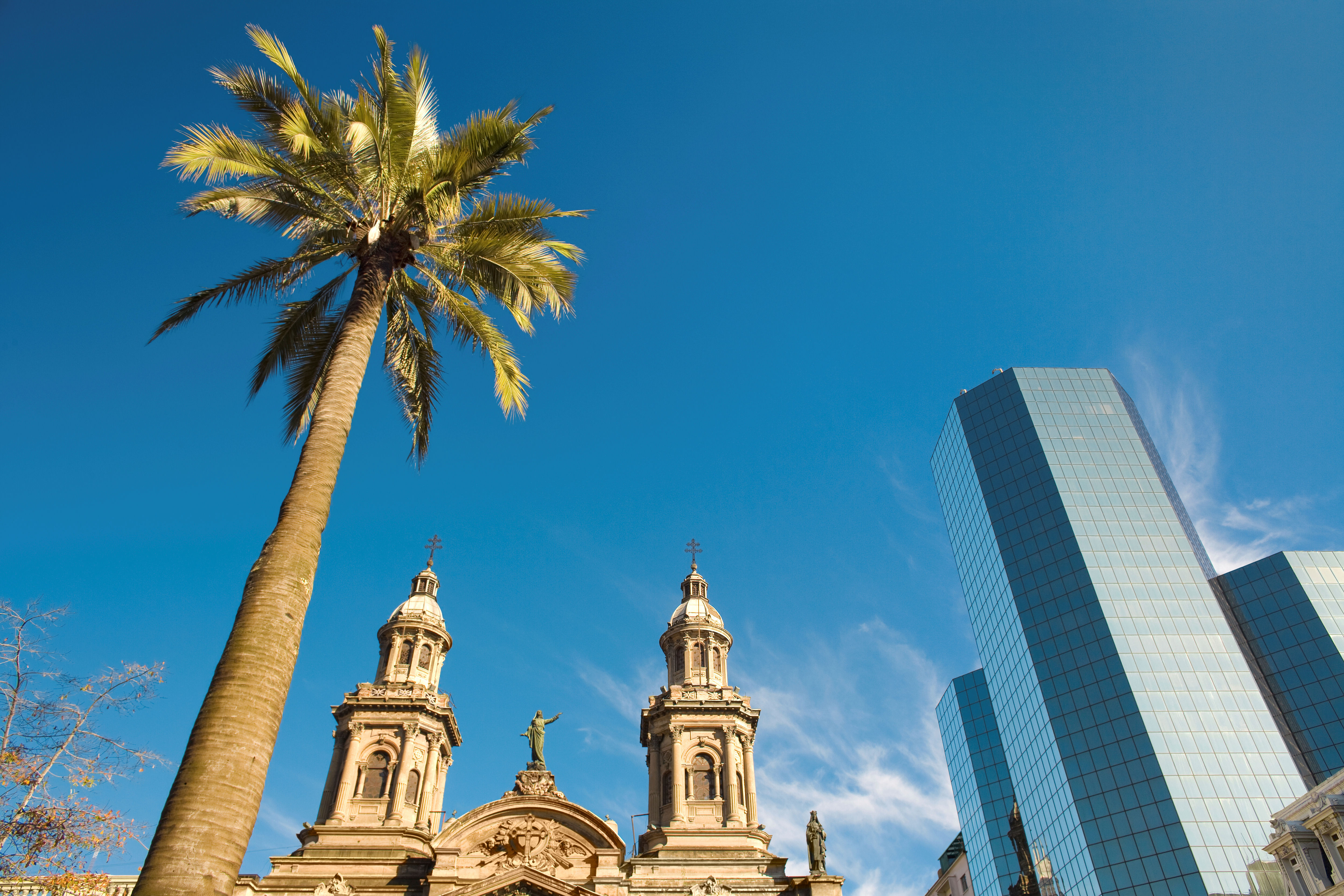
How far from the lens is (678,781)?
131 feet

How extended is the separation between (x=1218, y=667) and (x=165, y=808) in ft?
268

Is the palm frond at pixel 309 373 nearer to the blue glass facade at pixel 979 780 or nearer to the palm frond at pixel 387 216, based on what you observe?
the palm frond at pixel 387 216

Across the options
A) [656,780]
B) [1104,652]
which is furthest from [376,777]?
[1104,652]

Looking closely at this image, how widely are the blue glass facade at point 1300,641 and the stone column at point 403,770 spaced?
6843 cm

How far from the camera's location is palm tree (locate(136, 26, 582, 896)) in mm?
11359

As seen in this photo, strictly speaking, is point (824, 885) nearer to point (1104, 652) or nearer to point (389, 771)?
point (389, 771)

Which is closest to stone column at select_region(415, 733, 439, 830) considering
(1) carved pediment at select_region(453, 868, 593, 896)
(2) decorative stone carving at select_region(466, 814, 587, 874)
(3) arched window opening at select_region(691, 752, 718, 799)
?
(2) decorative stone carving at select_region(466, 814, 587, 874)

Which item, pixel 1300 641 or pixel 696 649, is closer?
pixel 696 649

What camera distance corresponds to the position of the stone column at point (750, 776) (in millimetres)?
39688

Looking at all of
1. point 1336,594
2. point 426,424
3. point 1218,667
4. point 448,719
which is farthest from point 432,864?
point 1336,594

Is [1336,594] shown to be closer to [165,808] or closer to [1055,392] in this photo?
[1055,392]

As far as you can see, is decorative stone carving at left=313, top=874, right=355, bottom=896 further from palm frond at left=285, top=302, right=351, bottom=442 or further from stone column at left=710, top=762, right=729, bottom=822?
palm frond at left=285, top=302, right=351, bottom=442

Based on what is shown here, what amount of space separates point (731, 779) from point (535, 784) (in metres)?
9.19

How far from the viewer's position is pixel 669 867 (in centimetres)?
3659
